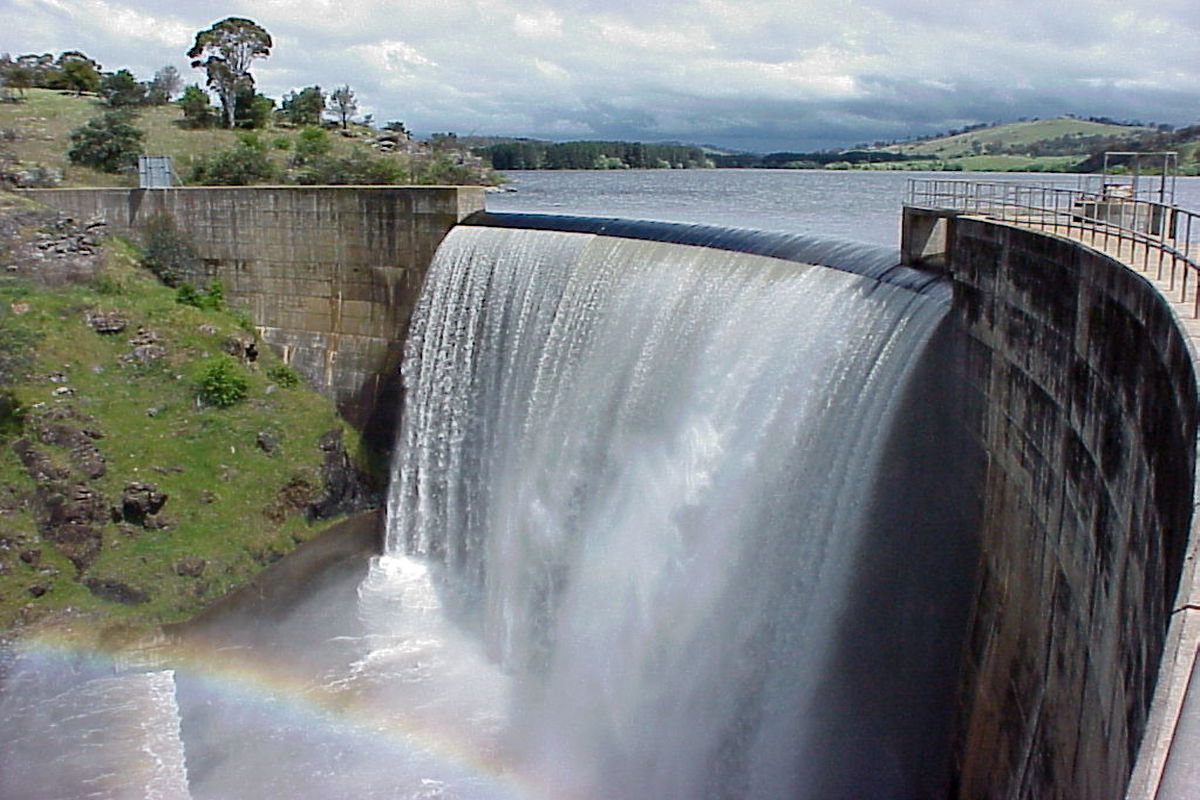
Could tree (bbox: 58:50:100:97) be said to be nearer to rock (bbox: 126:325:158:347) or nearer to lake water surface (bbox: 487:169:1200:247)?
lake water surface (bbox: 487:169:1200:247)

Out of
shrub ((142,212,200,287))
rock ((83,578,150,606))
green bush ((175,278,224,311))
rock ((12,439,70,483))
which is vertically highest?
shrub ((142,212,200,287))

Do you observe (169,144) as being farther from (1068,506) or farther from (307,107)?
(1068,506)

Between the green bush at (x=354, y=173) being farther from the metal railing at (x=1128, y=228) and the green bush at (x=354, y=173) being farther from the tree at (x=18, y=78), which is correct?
the tree at (x=18, y=78)

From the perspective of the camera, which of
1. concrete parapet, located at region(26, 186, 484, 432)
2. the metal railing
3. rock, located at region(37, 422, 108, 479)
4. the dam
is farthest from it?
concrete parapet, located at region(26, 186, 484, 432)

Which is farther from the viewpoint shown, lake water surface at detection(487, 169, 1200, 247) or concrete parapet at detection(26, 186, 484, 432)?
lake water surface at detection(487, 169, 1200, 247)

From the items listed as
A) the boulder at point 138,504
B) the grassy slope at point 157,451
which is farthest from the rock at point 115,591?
the boulder at point 138,504

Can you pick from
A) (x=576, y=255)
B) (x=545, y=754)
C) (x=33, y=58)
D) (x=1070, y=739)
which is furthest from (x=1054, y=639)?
(x=33, y=58)

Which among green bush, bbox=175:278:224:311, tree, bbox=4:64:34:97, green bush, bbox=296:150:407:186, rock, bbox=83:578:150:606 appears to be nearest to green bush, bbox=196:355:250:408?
green bush, bbox=175:278:224:311
